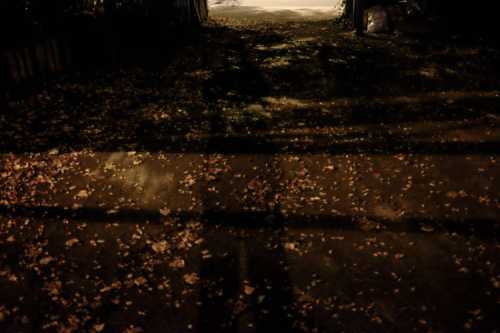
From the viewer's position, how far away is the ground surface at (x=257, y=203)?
14.9 ft

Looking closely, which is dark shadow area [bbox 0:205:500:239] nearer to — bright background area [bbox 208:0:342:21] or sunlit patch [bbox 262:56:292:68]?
sunlit patch [bbox 262:56:292:68]

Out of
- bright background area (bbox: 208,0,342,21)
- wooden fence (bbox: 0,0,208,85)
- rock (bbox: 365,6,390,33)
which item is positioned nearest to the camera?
wooden fence (bbox: 0,0,208,85)

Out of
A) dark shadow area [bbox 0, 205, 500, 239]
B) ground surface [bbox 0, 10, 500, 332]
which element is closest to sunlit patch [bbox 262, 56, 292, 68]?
ground surface [bbox 0, 10, 500, 332]

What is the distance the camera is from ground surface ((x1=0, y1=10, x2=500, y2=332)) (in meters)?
4.55

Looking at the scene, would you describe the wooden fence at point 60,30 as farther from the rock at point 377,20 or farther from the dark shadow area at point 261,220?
Answer: the rock at point 377,20

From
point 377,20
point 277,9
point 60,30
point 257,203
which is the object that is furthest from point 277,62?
point 277,9

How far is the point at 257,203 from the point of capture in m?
6.30

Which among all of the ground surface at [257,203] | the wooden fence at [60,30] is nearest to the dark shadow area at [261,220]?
the ground surface at [257,203]

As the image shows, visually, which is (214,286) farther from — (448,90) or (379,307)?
(448,90)

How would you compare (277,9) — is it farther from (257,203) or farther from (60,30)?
(257,203)

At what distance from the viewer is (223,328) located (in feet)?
14.1

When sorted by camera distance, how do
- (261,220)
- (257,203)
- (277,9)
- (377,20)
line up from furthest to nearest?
1. (277,9)
2. (377,20)
3. (257,203)
4. (261,220)

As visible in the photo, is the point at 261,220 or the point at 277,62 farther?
the point at 277,62

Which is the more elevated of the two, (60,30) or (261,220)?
(60,30)
